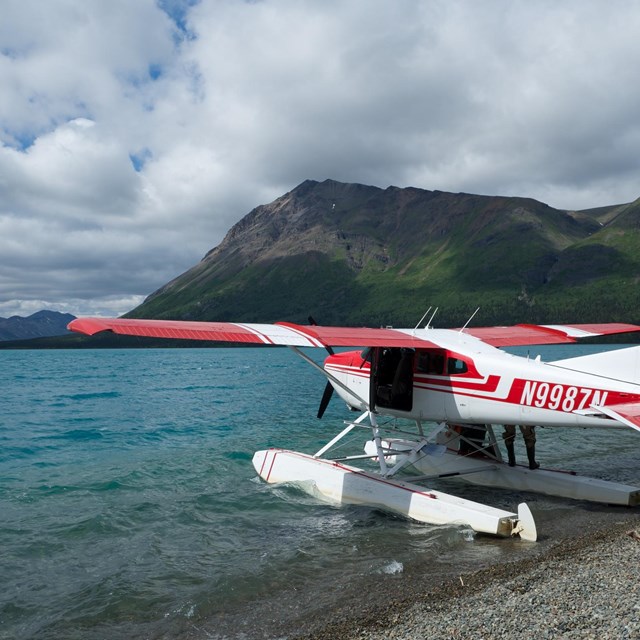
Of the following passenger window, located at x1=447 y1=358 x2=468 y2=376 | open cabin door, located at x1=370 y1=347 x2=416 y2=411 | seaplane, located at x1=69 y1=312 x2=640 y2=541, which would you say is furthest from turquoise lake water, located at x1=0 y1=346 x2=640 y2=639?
passenger window, located at x1=447 y1=358 x2=468 y2=376

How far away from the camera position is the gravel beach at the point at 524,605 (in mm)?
5020

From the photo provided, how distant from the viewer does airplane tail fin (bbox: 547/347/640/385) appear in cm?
872

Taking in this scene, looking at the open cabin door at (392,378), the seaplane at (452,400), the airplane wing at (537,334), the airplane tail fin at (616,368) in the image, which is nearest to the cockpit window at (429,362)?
the seaplane at (452,400)

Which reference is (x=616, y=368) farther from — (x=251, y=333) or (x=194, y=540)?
(x=194, y=540)

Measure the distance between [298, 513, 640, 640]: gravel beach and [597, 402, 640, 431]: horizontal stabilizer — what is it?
5.68 feet

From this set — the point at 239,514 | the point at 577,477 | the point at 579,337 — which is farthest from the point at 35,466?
the point at 579,337

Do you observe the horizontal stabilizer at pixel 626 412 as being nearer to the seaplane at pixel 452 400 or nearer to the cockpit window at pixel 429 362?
the seaplane at pixel 452 400

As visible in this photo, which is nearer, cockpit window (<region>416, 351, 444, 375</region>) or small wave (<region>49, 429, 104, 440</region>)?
cockpit window (<region>416, 351, 444, 375</region>)

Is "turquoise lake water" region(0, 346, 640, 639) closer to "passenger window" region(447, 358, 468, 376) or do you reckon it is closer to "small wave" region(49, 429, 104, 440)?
"small wave" region(49, 429, 104, 440)

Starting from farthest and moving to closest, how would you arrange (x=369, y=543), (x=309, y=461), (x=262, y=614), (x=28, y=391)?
1. (x=28, y=391)
2. (x=309, y=461)
3. (x=369, y=543)
4. (x=262, y=614)

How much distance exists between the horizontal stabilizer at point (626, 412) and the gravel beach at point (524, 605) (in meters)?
1.73

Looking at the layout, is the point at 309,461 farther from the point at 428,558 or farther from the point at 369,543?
the point at 428,558

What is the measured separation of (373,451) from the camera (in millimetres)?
13555

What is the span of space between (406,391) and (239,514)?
4.10 meters
